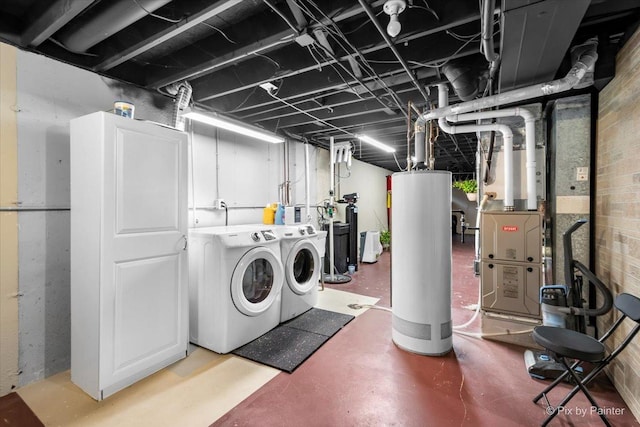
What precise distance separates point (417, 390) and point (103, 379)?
224cm

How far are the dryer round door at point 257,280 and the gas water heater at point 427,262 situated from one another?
4.39ft

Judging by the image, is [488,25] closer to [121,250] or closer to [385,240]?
[121,250]

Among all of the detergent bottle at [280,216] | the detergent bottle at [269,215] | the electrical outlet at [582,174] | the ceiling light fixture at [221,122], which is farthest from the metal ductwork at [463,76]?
the detergent bottle at [269,215]

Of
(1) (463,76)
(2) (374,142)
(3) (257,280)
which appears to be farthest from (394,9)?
(2) (374,142)

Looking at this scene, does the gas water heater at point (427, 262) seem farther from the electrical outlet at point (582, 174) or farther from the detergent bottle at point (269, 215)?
the detergent bottle at point (269, 215)

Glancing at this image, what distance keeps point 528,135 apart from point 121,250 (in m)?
3.75

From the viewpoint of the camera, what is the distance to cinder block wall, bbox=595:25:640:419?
73.3 inches

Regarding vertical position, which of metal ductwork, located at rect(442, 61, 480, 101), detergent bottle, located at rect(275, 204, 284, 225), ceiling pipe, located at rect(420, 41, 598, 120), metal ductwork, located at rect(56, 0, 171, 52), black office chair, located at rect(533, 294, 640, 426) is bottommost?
black office chair, located at rect(533, 294, 640, 426)

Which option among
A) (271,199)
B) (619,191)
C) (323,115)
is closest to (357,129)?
(323,115)

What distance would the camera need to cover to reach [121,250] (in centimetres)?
206

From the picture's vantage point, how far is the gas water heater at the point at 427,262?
2.54 metres

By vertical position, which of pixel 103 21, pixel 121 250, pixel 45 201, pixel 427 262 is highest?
pixel 103 21

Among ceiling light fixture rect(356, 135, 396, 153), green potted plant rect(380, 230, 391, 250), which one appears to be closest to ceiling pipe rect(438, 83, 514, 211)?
ceiling light fixture rect(356, 135, 396, 153)

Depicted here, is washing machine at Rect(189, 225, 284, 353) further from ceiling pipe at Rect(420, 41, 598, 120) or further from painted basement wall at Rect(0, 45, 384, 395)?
ceiling pipe at Rect(420, 41, 598, 120)
